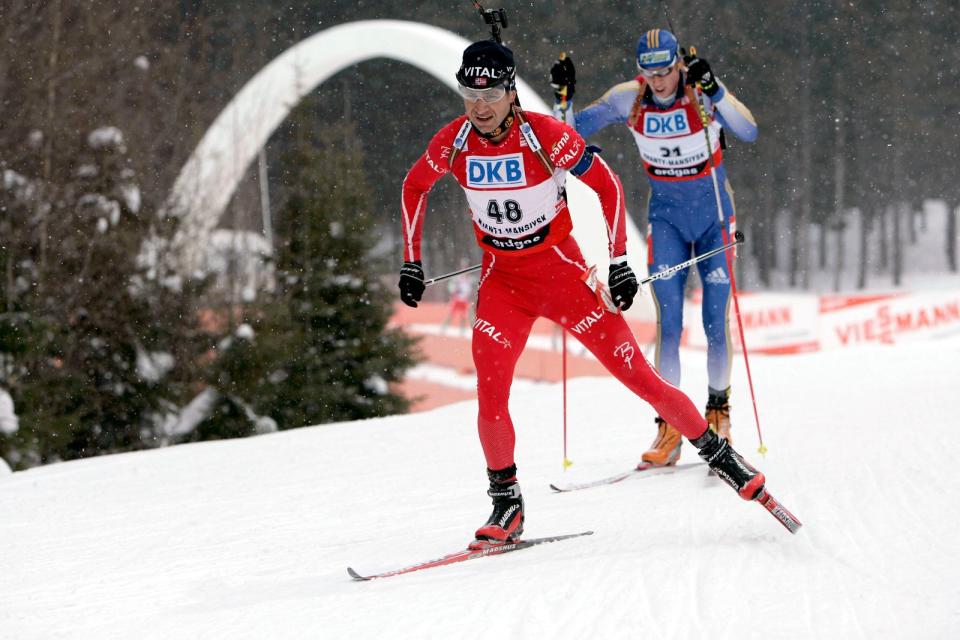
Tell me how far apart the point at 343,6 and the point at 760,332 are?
105 ft

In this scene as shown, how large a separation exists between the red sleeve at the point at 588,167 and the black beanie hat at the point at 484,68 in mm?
257

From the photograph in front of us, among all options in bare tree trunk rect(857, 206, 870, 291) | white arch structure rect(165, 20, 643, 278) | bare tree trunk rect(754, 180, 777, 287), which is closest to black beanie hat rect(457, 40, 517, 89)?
white arch structure rect(165, 20, 643, 278)

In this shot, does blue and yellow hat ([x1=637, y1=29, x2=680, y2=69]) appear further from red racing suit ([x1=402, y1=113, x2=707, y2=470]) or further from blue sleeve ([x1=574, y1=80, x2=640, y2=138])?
red racing suit ([x1=402, y1=113, x2=707, y2=470])

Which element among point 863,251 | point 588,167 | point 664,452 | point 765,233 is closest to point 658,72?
point 588,167

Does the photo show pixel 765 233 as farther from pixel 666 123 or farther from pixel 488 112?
pixel 488 112

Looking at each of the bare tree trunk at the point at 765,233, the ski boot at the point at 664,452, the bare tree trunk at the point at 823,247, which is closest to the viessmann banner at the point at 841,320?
the ski boot at the point at 664,452

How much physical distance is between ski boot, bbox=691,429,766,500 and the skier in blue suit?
1.73 metres

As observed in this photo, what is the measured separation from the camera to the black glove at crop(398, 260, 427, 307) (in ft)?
14.8

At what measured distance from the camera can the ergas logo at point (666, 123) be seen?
6141mm

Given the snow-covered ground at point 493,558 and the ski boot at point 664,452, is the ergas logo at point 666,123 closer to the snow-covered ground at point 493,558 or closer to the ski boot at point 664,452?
the ski boot at point 664,452

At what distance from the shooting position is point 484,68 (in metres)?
4.31

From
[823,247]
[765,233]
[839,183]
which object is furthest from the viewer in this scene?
[823,247]

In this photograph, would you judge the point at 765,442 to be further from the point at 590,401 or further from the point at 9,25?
the point at 9,25

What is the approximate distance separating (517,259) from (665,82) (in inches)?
73.9
